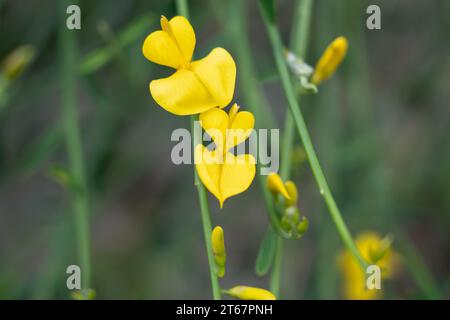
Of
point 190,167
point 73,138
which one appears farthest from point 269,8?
point 190,167

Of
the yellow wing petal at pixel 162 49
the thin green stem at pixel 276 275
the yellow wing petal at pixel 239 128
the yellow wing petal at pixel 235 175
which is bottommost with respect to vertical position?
the thin green stem at pixel 276 275

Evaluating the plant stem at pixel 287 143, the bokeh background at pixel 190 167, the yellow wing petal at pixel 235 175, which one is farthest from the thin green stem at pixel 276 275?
the bokeh background at pixel 190 167

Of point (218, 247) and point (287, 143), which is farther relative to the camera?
point (287, 143)

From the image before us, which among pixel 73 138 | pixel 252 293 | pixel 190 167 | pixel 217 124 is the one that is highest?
pixel 190 167

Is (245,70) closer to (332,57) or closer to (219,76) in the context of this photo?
(332,57)

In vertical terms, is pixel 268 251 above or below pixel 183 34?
below

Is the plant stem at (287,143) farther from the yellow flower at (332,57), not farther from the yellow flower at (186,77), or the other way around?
the yellow flower at (186,77)

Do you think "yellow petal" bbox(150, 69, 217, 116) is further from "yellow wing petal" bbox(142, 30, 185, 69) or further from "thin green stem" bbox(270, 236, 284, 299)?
"thin green stem" bbox(270, 236, 284, 299)

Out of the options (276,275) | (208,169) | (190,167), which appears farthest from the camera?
(190,167)
